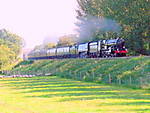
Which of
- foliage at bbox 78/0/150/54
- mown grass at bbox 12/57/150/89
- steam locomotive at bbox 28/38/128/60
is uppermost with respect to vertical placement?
foliage at bbox 78/0/150/54

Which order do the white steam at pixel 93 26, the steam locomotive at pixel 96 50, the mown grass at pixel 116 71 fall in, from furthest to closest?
the white steam at pixel 93 26 < the steam locomotive at pixel 96 50 < the mown grass at pixel 116 71

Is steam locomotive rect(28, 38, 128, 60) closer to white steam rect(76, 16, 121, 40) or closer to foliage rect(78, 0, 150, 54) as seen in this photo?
foliage rect(78, 0, 150, 54)

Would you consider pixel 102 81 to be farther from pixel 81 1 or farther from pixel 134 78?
pixel 81 1

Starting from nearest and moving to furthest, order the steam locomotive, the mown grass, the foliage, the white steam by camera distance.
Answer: the mown grass
the foliage
the steam locomotive
the white steam

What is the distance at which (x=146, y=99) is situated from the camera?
65.0 feet

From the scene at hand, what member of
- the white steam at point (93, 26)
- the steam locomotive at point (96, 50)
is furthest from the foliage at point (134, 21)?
the white steam at point (93, 26)

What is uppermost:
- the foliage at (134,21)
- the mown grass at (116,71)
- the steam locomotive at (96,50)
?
the foliage at (134,21)

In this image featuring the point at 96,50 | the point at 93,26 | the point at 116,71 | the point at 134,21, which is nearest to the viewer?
the point at 116,71

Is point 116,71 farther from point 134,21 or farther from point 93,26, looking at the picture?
point 93,26

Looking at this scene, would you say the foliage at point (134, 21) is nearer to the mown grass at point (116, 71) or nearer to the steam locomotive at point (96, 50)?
the steam locomotive at point (96, 50)

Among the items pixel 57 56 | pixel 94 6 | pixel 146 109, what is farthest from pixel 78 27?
pixel 146 109

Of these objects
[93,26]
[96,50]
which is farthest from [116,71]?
[93,26]

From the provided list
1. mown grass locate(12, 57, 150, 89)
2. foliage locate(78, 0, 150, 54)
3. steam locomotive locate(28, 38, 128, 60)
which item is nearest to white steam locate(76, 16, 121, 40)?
steam locomotive locate(28, 38, 128, 60)

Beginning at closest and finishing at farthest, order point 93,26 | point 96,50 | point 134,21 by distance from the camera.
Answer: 1. point 134,21
2. point 96,50
3. point 93,26
